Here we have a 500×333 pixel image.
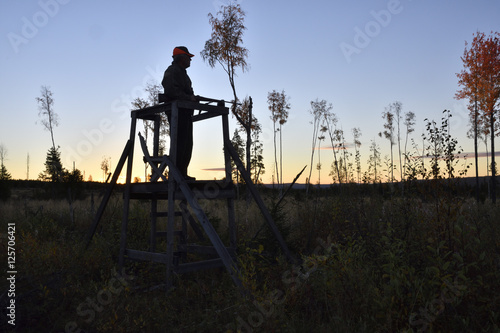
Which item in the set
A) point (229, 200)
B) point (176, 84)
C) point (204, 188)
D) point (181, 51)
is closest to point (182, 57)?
point (181, 51)

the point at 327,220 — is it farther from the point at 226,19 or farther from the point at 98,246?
the point at 226,19

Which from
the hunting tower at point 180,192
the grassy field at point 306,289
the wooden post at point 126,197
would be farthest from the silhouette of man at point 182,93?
the grassy field at point 306,289

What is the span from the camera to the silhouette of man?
241 inches

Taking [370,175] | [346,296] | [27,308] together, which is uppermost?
[370,175]

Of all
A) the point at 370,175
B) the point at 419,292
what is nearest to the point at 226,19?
the point at 370,175

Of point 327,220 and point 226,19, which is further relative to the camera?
point 226,19

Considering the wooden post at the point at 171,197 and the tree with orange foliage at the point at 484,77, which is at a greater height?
the tree with orange foliage at the point at 484,77

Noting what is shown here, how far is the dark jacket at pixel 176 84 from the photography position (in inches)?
240

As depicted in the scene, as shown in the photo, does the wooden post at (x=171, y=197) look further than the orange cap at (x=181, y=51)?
No

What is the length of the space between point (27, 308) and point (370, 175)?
841cm

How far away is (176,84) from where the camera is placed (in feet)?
20.1

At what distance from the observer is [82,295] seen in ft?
18.0

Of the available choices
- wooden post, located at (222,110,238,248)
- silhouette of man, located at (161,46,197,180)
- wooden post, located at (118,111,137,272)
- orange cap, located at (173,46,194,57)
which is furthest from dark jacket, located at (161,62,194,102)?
wooden post, located at (118,111,137,272)

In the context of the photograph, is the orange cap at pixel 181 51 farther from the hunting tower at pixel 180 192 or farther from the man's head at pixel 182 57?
the hunting tower at pixel 180 192
